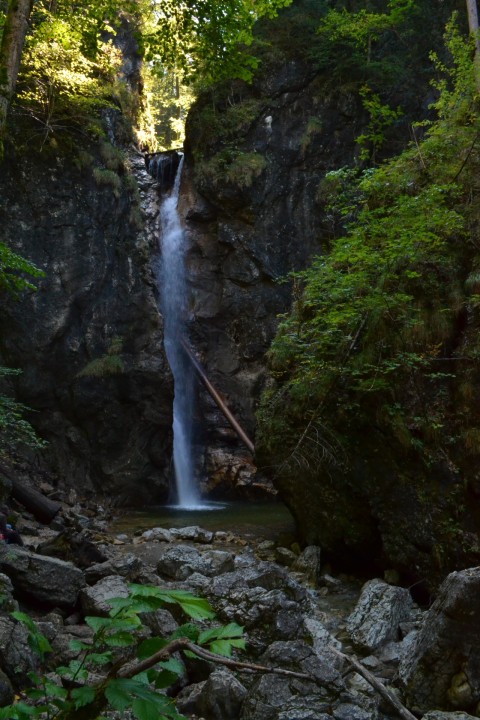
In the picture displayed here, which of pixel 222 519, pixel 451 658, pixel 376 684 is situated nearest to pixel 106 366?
pixel 222 519

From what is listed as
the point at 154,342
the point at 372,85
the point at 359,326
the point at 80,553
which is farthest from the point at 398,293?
the point at 372,85

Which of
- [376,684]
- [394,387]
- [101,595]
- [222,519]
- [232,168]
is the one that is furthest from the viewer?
[232,168]

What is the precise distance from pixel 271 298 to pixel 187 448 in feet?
17.5

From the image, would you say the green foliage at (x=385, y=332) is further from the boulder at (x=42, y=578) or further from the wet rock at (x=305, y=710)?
the wet rock at (x=305, y=710)

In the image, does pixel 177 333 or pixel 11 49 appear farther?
pixel 177 333

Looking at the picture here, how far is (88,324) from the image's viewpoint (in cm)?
1390

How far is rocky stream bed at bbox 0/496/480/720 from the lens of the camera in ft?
11.3

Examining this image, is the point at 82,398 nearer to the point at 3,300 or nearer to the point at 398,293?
the point at 3,300

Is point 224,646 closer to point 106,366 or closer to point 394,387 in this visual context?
point 394,387

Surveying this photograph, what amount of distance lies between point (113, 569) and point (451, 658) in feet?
11.2

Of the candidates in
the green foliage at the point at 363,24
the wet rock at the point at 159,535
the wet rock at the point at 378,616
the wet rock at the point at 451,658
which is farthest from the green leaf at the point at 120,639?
the green foliage at the point at 363,24

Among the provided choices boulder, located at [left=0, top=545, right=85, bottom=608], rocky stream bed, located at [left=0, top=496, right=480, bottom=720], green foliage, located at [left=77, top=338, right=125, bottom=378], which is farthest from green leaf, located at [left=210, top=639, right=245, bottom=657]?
green foliage, located at [left=77, top=338, right=125, bottom=378]

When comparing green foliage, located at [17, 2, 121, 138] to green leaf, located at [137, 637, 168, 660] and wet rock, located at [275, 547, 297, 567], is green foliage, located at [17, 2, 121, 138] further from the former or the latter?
green leaf, located at [137, 637, 168, 660]

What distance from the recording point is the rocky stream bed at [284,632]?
344cm
